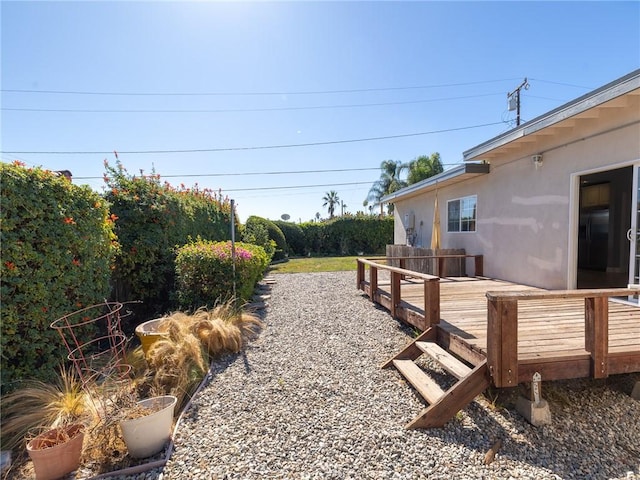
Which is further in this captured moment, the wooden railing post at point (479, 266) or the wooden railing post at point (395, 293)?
the wooden railing post at point (479, 266)

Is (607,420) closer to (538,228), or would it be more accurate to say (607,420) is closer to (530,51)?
(538,228)

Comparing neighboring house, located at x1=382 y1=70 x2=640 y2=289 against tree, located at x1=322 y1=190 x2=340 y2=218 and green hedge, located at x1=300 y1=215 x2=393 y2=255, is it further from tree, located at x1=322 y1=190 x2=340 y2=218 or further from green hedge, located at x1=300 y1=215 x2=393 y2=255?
tree, located at x1=322 y1=190 x2=340 y2=218

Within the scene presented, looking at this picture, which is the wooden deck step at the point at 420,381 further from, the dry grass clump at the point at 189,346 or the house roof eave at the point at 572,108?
the house roof eave at the point at 572,108

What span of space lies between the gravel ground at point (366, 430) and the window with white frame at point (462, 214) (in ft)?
17.1

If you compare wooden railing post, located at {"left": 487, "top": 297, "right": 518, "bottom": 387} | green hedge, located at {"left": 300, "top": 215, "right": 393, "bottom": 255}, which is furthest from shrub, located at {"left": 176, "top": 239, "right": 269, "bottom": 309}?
green hedge, located at {"left": 300, "top": 215, "right": 393, "bottom": 255}

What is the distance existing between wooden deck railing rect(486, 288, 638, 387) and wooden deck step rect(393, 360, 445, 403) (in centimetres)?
54

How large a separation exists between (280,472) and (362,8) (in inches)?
374

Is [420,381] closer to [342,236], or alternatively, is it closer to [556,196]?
[556,196]

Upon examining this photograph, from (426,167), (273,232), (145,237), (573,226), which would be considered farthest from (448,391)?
(426,167)

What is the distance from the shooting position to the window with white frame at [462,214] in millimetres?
7970

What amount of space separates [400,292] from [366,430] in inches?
123

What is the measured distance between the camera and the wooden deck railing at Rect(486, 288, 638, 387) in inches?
95.8

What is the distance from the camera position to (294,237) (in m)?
19.9

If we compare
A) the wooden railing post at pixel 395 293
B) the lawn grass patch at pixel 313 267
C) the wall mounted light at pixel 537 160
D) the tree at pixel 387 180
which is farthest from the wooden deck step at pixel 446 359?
the tree at pixel 387 180
